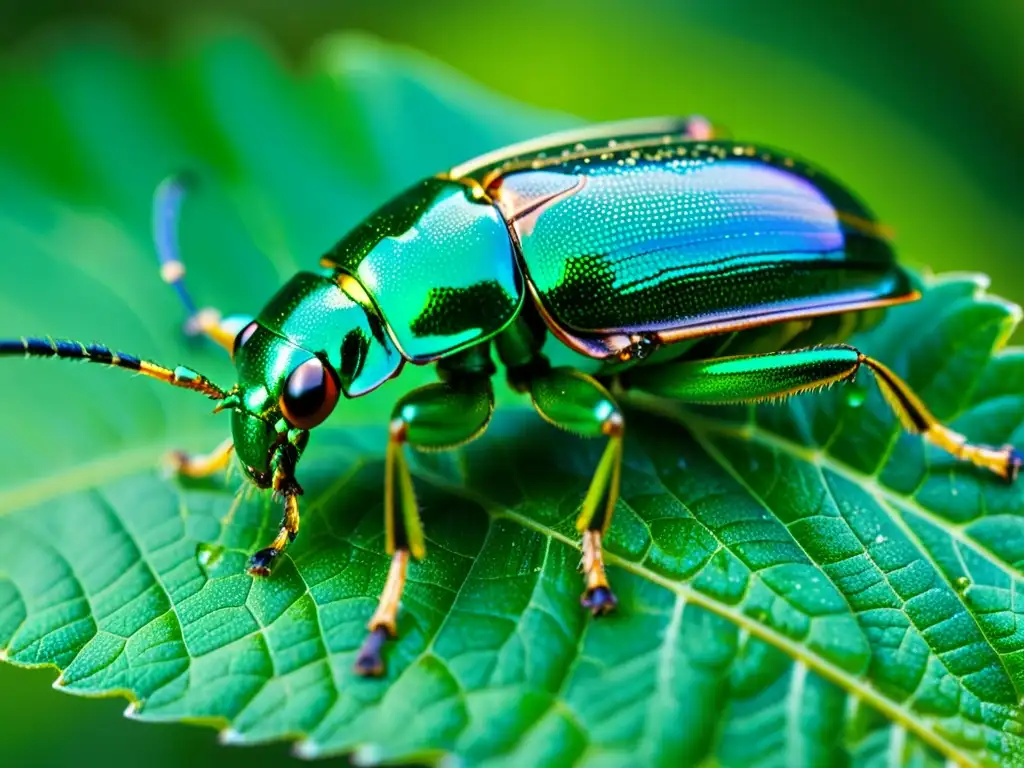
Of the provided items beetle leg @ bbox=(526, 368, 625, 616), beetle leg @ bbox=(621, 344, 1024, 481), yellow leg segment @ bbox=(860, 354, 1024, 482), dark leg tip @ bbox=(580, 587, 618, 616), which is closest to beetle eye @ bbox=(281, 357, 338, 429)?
beetle leg @ bbox=(526, 368, 625, 616)

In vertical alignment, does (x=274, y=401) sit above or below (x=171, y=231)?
below

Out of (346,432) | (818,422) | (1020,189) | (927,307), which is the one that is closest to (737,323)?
(818,422)

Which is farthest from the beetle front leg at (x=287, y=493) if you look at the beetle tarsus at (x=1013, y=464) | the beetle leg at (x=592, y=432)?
the beetle tarsus at (x=1013, y=464)

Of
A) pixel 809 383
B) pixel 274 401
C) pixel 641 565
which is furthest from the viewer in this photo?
pixel 809 383

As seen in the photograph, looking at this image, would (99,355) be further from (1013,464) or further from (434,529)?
(1013,464)

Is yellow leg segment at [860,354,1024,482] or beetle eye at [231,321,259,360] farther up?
beetle eye at [231,321,259,360]

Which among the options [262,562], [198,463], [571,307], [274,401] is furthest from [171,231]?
[571,307]

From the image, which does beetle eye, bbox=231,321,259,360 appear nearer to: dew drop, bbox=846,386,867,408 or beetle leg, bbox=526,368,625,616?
beetle leg, bbox=526,368,625,616
